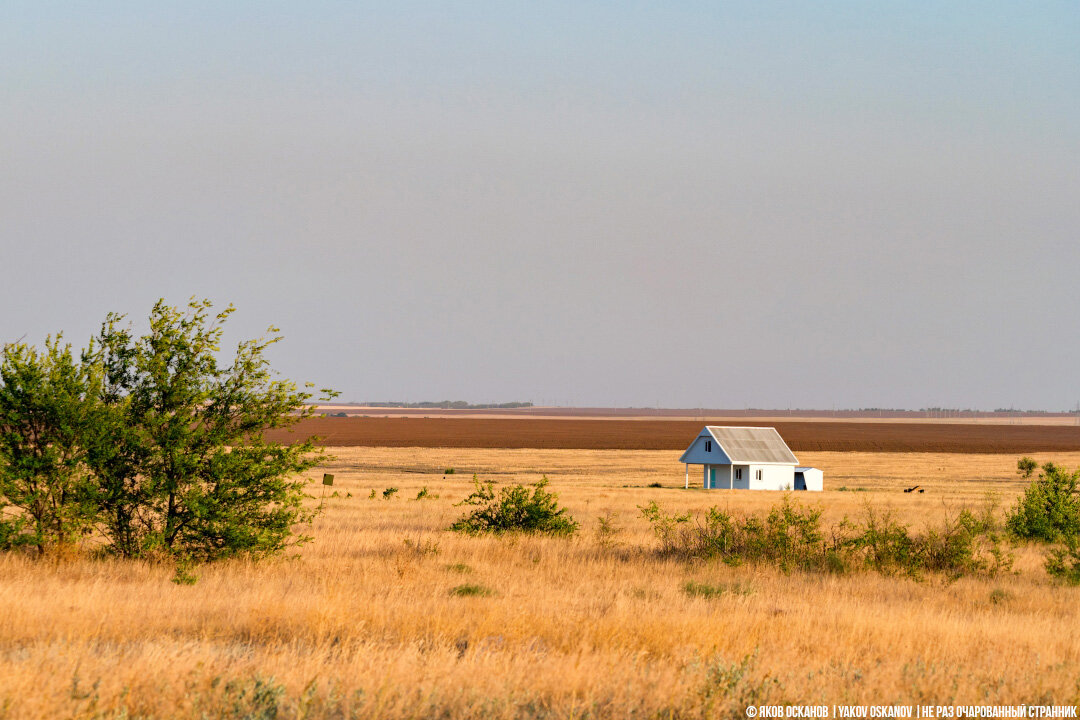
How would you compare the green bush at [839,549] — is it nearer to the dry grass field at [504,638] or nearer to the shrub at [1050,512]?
the dry grass field at [504,638]

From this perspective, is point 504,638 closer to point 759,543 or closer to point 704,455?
point 759,543

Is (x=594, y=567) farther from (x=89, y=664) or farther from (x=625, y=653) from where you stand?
(x=89, y=664)

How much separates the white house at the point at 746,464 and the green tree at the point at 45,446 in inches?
2106

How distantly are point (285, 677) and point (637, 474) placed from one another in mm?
77892

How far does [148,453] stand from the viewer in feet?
46.8

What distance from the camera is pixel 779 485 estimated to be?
64625mm

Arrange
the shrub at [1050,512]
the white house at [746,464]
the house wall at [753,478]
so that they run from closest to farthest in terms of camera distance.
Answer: the shrub at [1050,512] → the house wall at [753,478] → the white house at [746,464]

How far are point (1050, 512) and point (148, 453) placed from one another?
22339 mm

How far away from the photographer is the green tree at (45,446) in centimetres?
1359

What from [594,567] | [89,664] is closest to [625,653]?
[89,664]

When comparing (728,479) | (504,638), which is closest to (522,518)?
(504,638)

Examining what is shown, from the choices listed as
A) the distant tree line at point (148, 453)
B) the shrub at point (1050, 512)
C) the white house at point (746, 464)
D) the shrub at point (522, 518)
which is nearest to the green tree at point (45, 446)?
the distant tree line at point (148, 453)

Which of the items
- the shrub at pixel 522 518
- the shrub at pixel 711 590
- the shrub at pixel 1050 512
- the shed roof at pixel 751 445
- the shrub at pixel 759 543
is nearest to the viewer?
the shrub at pixel 711 590

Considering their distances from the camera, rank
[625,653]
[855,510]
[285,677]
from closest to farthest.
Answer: [285,677], [625,653], [855,510]
